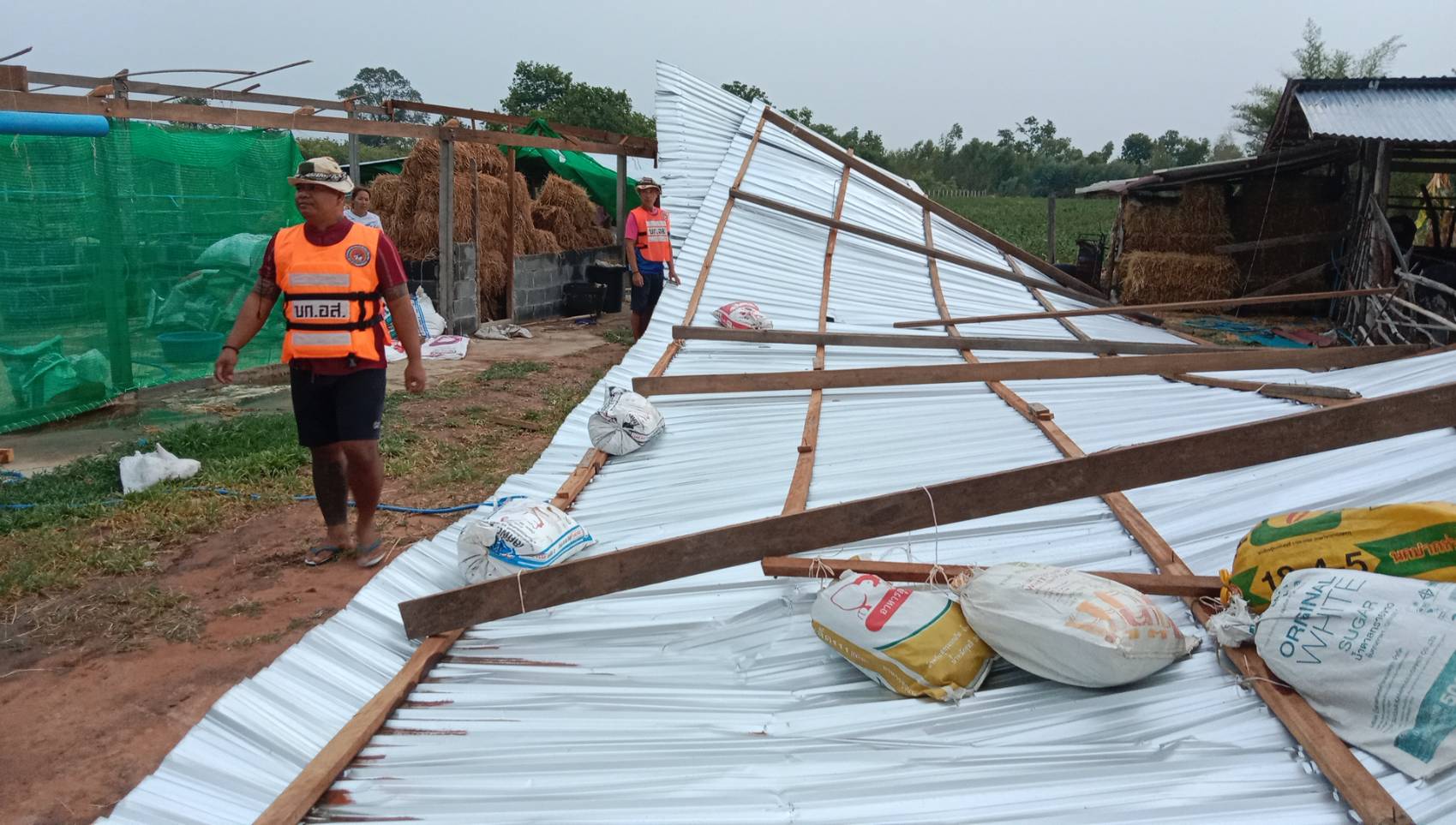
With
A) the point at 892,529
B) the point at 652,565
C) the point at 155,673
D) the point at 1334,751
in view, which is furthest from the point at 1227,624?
the point at 155,673

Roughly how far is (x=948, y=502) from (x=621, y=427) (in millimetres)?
2442

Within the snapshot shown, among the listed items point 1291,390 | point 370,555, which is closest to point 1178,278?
point 1291,390

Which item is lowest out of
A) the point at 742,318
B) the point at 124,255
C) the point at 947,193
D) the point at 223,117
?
the point at 742,318

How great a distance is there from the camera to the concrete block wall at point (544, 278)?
40.2ft

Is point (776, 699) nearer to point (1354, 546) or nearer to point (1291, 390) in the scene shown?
point (1354, 546)

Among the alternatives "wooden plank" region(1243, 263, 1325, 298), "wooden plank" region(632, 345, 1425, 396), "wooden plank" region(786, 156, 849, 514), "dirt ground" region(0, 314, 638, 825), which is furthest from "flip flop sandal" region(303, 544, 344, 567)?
"wooden plank" region(1243, 263, 1325, 298)

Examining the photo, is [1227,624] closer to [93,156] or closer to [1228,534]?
[1228,534]

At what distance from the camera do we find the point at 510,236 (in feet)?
38.3

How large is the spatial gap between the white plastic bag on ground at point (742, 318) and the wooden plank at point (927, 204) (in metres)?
4.81

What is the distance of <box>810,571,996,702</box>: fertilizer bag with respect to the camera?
7.38 ft

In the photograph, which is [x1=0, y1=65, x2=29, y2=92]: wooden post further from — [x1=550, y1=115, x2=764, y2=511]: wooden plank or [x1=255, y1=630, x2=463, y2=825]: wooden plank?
[x1=255, y1=630, x2=463, y2=825]: wooden plank

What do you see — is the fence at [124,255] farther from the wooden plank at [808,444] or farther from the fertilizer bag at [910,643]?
the fertilizer bag at [910,643]

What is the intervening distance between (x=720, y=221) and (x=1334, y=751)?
7881 mm

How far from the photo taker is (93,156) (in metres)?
6.58
